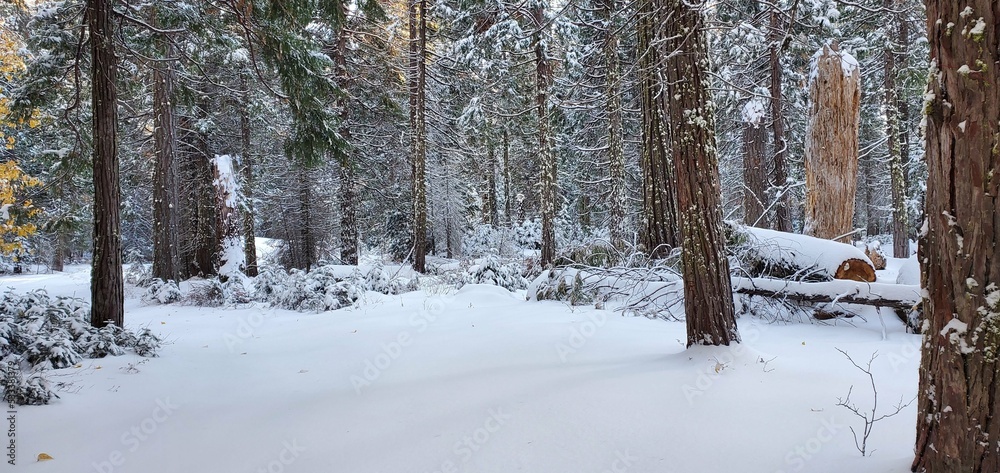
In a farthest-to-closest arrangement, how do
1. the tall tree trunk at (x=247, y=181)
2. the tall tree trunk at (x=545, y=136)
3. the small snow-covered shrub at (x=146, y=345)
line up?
the tall tree trunk at (x=247, y=181) → the tall tree trunk at (x=545, y=136) → the small snow-covered shrub at (x=146, y=345)

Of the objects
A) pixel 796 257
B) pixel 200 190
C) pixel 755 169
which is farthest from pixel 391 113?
pixel 796 257

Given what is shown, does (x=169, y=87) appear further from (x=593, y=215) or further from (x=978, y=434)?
(x=593, y=215)

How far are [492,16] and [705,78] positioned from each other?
8.74 metres

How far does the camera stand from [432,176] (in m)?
15.6

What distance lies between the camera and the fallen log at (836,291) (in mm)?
4367

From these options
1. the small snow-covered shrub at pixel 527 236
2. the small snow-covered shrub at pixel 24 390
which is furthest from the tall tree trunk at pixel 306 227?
the small snow-covered shrub at pixel 24 390

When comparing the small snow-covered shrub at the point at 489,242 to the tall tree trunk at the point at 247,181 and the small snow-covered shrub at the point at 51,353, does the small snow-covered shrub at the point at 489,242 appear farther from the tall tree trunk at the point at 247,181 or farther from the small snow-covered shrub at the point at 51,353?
the small snow-covered shrub at the point at 51,353

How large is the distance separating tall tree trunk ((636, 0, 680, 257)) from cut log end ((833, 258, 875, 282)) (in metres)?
1.63

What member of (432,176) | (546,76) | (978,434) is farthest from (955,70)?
(432,176)

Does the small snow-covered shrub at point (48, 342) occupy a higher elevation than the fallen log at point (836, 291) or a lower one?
lower

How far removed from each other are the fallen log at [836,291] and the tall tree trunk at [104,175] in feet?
21.5

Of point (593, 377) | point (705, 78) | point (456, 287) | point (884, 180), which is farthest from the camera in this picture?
point (884, 180)

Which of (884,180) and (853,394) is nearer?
(853,394)

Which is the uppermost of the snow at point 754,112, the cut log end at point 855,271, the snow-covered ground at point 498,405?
the snow at point 754,112
